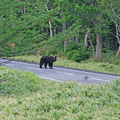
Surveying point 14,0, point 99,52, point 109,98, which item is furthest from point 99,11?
point 109,98

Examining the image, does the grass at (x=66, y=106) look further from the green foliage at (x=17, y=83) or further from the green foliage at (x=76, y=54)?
the green foliage at (x=76, y=54)

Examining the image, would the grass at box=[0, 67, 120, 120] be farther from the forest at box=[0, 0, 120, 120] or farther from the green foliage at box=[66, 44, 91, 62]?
the green foliage at box=[66, 44, 91, 62]

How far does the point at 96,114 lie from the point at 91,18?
70.9 ft

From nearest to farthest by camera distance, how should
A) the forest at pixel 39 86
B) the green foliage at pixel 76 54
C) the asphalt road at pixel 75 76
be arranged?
the forest at pixel 39 86, the asphalt road at pixel 75 76, the green foliage at pixel 76 54

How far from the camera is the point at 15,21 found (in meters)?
9.62

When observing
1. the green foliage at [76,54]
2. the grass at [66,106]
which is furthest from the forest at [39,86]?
the green foliage at [76,54]

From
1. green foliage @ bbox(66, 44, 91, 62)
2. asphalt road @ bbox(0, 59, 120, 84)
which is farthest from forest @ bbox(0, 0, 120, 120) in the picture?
green foliage @ bbox(66, 44, 91, 62)

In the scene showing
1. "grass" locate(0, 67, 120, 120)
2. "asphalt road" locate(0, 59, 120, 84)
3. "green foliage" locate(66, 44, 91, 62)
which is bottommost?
"asphalt road" locate(0, 59, 120, 84)

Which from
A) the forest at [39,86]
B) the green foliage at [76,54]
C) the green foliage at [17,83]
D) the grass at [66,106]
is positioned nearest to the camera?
the grass at [66,106]

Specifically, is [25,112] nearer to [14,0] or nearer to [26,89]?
[26,89]

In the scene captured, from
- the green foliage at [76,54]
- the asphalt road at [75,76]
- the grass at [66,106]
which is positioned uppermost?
the green foliage at [76,54]

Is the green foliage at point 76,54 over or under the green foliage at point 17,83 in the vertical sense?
over

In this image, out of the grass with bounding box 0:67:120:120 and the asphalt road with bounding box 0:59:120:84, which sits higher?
the grass with bounding box 0:67:120:120

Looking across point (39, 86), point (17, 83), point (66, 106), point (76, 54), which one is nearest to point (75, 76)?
point (39, 86)
